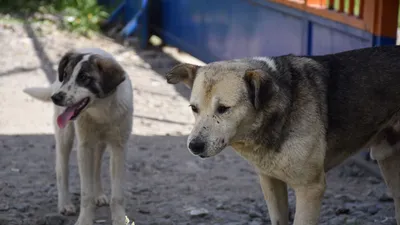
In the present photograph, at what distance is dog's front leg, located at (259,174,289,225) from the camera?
15.2ft

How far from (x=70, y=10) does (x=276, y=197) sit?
27.6 feet

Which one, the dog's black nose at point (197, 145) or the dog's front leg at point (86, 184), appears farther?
the dog's front leg at point (86, 184)

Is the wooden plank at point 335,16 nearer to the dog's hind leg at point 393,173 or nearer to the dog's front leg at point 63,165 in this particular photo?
the dog's hind leg at point 393,173

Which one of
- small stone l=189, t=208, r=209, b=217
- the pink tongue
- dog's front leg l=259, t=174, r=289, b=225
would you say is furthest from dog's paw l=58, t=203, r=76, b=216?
dog's front leg l=259, t=174, r=289, b=225

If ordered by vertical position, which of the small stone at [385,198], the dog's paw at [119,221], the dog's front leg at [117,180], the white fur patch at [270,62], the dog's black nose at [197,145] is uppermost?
the white fur patch at [270,62]

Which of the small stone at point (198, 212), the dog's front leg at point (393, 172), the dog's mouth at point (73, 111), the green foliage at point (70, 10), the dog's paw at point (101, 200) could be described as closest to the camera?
the dog's front leg at point (393, 172)

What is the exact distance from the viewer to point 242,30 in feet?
29.0

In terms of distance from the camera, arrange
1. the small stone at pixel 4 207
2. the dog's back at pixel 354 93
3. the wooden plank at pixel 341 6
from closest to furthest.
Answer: the dog's back at pixel 354 93 < the small stone at pixel 4 207 < the wooden plank at pixel 341 6

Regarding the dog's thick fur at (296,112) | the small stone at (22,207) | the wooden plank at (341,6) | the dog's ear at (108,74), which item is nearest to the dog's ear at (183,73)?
the dog's thick fur at (296,112)

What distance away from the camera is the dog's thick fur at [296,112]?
13.2ft

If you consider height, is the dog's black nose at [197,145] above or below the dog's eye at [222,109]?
below

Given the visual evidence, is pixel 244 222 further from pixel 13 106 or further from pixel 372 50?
pixel 13 106

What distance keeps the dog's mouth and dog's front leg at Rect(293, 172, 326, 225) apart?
1649 mm

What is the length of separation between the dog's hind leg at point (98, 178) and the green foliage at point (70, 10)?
6318 mm
